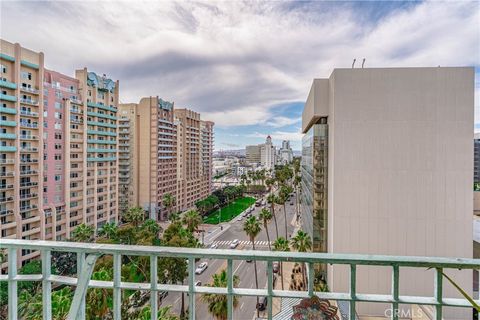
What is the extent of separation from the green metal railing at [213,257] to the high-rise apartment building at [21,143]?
1823 cm

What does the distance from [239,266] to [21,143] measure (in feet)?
52.7

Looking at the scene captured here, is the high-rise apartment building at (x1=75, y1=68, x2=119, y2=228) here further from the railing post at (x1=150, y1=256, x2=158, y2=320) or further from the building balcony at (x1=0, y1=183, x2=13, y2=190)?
the railing post at (x1=150, y1=256, x2=158, y2=320)

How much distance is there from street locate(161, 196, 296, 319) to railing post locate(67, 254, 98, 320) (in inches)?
256

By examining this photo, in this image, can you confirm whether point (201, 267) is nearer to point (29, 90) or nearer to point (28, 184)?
point (28, 184)

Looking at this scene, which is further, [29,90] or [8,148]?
[29,90]

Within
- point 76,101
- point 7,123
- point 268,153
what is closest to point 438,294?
point 7,123

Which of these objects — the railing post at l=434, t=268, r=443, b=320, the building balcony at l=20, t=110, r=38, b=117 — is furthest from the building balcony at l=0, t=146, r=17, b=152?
the railing post at l=434, t=268, r=443, b=320

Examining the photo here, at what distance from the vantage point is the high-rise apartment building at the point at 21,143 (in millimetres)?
15430

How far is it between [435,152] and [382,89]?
115 inches

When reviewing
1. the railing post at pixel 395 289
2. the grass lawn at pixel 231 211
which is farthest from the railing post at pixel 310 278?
the grass lawn at pixel 231 211

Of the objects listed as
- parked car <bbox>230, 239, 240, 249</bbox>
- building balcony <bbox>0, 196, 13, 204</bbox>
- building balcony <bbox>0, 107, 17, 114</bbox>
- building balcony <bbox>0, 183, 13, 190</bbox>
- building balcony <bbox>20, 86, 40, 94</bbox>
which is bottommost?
parked car <bbox>230, 239, 240, 249</bbox>

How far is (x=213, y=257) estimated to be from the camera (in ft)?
3.91

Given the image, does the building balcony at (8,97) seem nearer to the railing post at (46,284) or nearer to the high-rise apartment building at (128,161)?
the high-rise apartment building at (128,161)

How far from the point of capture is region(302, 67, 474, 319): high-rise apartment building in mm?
9164
